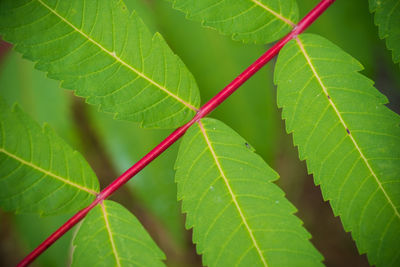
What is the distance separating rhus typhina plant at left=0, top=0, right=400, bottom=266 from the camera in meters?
0.96

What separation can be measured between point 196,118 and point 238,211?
1.04 ft

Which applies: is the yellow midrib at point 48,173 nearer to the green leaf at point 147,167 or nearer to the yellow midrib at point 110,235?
the yellow midrib at point 110,235

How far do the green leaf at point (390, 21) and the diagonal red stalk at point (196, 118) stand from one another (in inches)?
5.2

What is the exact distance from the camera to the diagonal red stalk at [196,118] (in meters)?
1.06

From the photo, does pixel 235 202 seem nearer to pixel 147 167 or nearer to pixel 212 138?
pixel 212 138

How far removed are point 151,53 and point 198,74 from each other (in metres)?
0.49

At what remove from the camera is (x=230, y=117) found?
1556 mm

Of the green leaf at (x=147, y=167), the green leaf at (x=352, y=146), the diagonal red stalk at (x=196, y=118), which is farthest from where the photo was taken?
the green leaf at (x=147, y=167)

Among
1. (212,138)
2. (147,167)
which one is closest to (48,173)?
(212,138)

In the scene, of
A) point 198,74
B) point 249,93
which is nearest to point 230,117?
point 249,93

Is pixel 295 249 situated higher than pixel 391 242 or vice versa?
pixel 295 249

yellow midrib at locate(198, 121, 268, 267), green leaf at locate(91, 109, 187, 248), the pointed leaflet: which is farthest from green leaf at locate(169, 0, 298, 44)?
green leaf at locate(91, 109, 187, 248)

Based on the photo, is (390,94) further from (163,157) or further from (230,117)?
(163,157)

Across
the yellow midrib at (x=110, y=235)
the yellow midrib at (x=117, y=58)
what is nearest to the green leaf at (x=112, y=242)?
the yellow midrib at (x=110, y=235)
